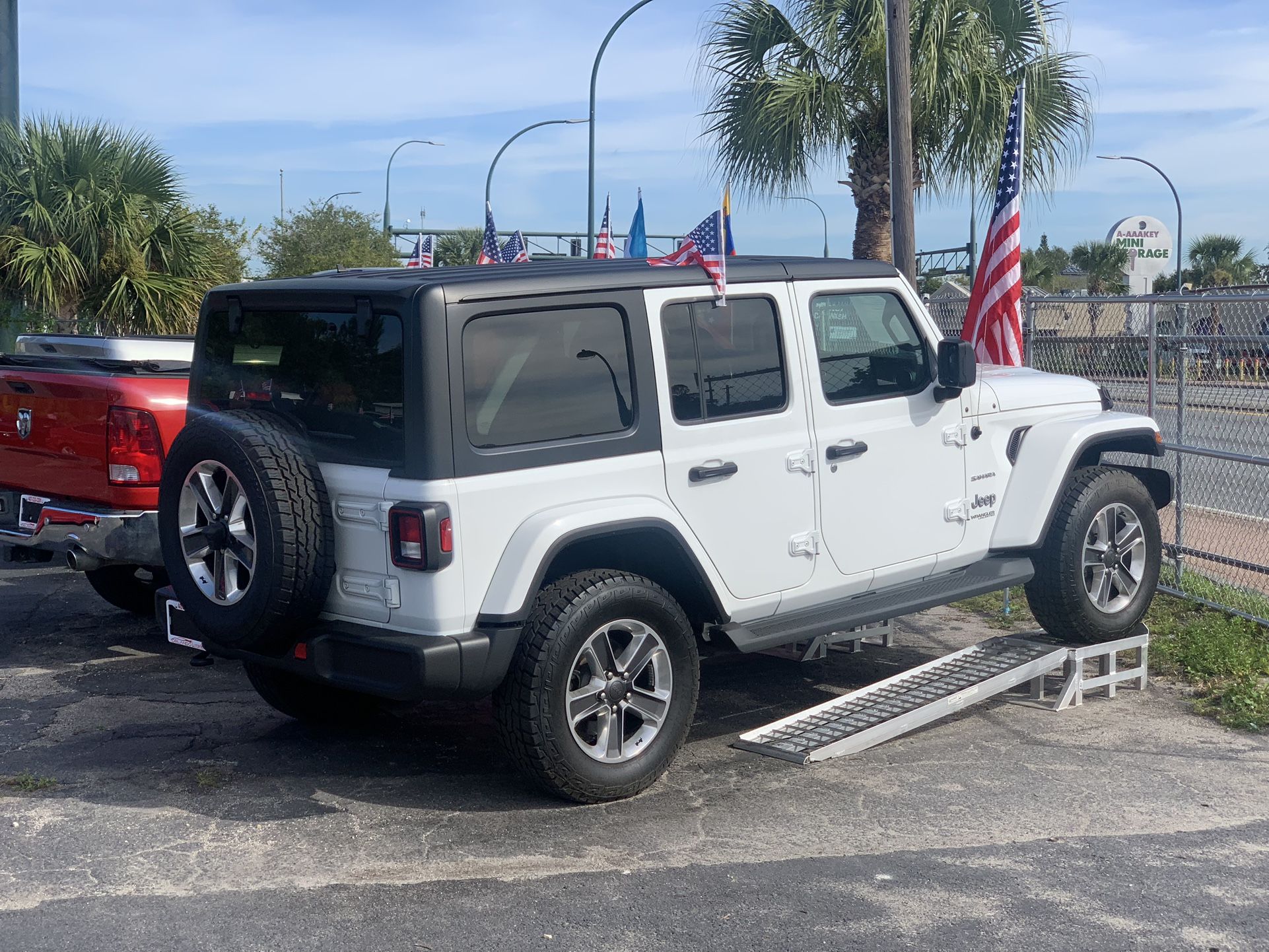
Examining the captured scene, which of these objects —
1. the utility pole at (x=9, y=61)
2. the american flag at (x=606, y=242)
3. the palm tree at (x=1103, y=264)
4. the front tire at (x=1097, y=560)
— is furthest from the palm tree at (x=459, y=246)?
the front tire at (x=1097, y=560)

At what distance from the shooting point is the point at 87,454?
680 centimetres

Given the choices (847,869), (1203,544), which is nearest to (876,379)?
(847,869)

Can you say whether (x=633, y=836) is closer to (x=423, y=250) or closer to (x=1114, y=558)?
(x=1114, y=558)

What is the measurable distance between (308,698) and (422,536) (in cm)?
181

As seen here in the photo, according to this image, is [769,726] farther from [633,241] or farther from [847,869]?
[633,241]

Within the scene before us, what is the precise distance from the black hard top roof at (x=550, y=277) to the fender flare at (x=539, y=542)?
0.80 meters

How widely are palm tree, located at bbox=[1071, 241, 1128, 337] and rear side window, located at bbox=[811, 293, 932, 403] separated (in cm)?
4677

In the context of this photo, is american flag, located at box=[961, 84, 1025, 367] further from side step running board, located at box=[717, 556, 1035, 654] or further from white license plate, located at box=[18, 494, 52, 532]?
white license plate, located at box=[18, 494, 52, 532]

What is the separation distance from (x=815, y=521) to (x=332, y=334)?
6.81 ft

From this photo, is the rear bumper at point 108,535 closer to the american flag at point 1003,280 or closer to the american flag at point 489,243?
the american flag at point 489,243

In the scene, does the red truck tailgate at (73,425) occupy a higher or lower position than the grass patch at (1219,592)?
higher

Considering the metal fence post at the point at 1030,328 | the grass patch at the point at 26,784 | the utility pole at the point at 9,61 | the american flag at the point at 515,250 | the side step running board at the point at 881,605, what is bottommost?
the grass patch at the point at 26,784

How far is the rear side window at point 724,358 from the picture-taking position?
5.21 m

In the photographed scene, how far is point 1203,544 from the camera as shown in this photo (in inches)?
372
